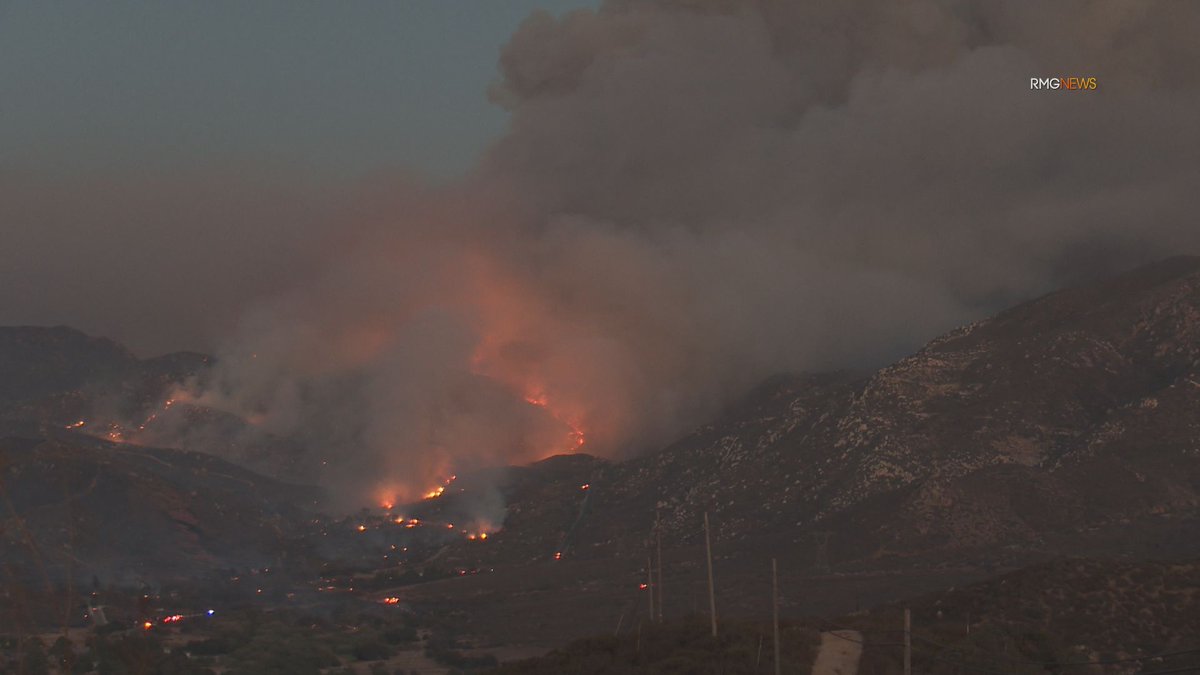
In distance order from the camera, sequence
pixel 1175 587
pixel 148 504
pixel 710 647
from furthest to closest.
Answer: pixel 148 504
pixel 1175 587
pixel 710 647

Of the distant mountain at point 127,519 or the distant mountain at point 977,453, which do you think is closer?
the distant mountain at point 977,453

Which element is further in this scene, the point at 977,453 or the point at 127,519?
the point at 127,519

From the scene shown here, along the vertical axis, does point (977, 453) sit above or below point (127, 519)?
below

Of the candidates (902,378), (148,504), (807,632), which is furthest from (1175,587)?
(148,504)

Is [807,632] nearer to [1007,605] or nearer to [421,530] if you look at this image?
[1007,605]

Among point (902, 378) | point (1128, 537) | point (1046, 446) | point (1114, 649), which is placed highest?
point (902, 378)

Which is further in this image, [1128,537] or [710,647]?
[1128,537]

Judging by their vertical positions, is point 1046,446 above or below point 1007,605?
above

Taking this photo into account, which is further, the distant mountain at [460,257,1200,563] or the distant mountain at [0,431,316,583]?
the distant mountain at [0,431,316,583]
